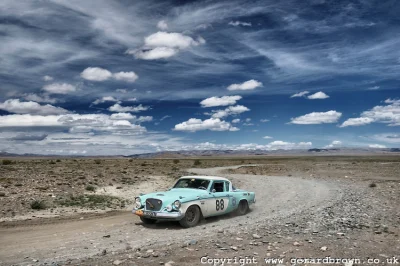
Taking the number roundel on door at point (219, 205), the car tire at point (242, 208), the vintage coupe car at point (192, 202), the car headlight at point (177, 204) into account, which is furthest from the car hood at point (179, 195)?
the car tire at point (242, 208)

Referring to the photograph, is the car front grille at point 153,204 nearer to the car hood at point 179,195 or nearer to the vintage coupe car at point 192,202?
the vintage coupe car at point 192,202

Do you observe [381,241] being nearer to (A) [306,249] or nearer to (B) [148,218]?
(A) [306,249]

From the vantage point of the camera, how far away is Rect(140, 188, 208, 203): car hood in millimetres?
12727

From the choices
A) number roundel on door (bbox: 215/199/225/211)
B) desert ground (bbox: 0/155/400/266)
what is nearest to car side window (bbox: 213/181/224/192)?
number roundel on door (bbox: 215/199/225/211)

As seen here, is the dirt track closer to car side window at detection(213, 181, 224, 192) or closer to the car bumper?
the car bumper

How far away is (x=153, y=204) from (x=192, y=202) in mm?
1451

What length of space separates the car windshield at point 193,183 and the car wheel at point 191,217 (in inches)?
54.8

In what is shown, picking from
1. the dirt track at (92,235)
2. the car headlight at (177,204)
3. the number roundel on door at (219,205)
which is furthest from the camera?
the number roundel on door at (219,205)

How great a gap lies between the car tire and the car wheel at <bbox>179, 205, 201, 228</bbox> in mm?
2855

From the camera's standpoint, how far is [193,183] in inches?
579

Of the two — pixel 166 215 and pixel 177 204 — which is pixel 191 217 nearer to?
pixel 177 204

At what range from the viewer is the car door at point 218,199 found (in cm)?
1384

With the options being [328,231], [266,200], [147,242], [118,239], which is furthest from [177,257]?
[266,200]

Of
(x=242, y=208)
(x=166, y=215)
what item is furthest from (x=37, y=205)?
(x=242, y=208)
